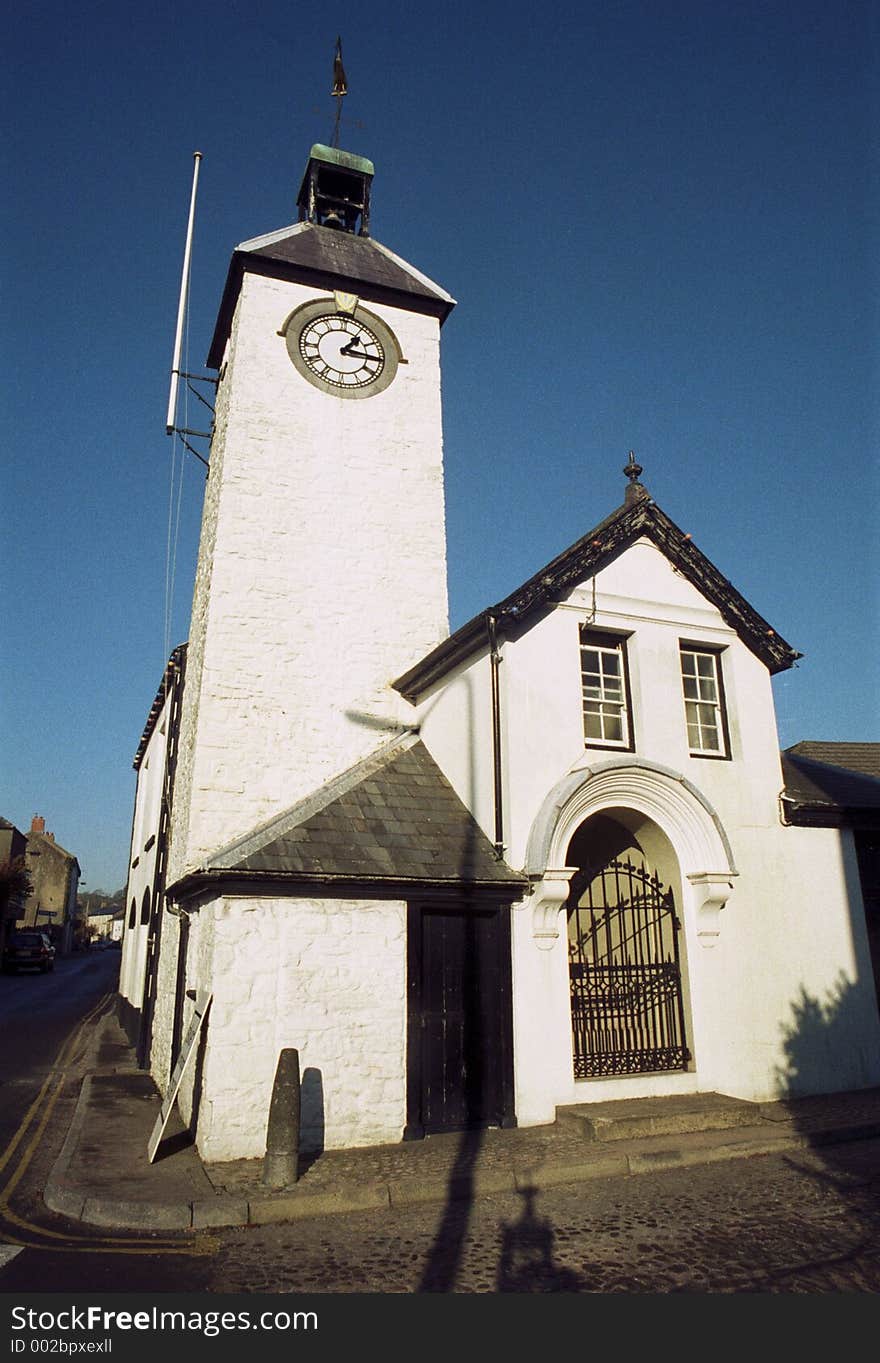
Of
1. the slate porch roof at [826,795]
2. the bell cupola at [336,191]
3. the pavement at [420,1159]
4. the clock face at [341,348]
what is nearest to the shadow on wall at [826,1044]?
the pavement at [420,1159]

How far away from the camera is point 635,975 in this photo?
11430mm

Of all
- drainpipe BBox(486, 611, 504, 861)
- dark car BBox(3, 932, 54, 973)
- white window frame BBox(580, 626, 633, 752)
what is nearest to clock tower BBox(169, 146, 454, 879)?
drainpipe BBox(486, 611, 504, 861)

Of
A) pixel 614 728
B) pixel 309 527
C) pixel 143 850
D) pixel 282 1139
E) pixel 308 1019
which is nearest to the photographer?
pixel 282 1139

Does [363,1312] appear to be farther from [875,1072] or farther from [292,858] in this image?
[875,1072]

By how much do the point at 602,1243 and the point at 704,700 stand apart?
8065 mm

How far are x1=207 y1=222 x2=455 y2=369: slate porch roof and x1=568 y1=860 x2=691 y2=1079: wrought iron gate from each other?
475 inches

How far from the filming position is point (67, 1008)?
25.2 meters

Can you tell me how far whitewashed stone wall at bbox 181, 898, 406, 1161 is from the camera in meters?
8.87

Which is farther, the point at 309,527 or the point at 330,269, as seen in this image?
the point at 330,269

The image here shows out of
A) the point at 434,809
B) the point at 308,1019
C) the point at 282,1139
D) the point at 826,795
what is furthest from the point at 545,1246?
the point at 826,795

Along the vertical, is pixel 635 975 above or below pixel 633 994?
above

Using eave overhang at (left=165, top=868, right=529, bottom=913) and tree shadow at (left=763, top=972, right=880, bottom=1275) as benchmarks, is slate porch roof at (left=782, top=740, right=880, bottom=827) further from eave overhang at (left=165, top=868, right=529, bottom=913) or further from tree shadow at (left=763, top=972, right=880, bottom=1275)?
eave overhang at (left=165, top=868, right=529, bottom=913)

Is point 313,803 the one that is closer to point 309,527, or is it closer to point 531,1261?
point 309,527

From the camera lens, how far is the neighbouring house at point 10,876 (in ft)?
Result: 140
